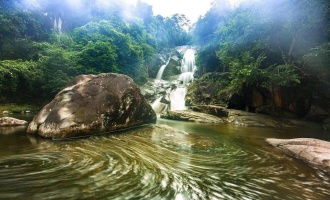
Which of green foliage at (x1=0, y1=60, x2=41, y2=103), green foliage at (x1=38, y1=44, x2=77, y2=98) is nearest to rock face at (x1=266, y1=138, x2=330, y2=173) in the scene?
green foliage at (x1=38, y1=44, x2=77, y2=98)

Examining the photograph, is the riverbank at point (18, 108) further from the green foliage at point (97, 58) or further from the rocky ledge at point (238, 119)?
the rocky ledge at point (238, 119)

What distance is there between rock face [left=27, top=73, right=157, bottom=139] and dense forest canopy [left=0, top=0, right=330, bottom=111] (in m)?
8.55

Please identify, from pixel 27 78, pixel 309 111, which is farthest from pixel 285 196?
pixel 27 78

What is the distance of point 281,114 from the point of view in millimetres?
16547

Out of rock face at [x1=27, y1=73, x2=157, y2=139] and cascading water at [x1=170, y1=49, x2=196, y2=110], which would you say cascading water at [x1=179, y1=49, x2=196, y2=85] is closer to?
cascading water at [x1=170, y1=49, x2=196, y2=110]

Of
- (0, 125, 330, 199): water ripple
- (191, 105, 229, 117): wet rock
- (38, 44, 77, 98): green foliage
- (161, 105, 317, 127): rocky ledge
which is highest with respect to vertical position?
(38, 44, 77, 98): green foliage

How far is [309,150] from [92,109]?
7641 mm

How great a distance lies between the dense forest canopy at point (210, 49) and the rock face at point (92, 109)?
8549 millimetres

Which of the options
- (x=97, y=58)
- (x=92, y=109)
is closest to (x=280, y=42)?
(x=92, y=109)

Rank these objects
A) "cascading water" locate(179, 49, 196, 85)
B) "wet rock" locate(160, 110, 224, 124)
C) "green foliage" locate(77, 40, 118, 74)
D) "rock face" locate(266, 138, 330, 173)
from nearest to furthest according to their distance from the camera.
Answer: "rock face" locate(266, 138, 330, 173), "wet rock" locate(160, 110, 224, 124), "green foliage" locate(77, 40, 118, 74), "cascading water" locate(179, 49, 196, 85)

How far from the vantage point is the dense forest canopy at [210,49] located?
13.2 metres

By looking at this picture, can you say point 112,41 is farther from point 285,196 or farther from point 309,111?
point 285,196

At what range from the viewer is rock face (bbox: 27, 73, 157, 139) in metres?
6.80

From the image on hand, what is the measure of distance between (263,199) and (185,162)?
6.41 ft
